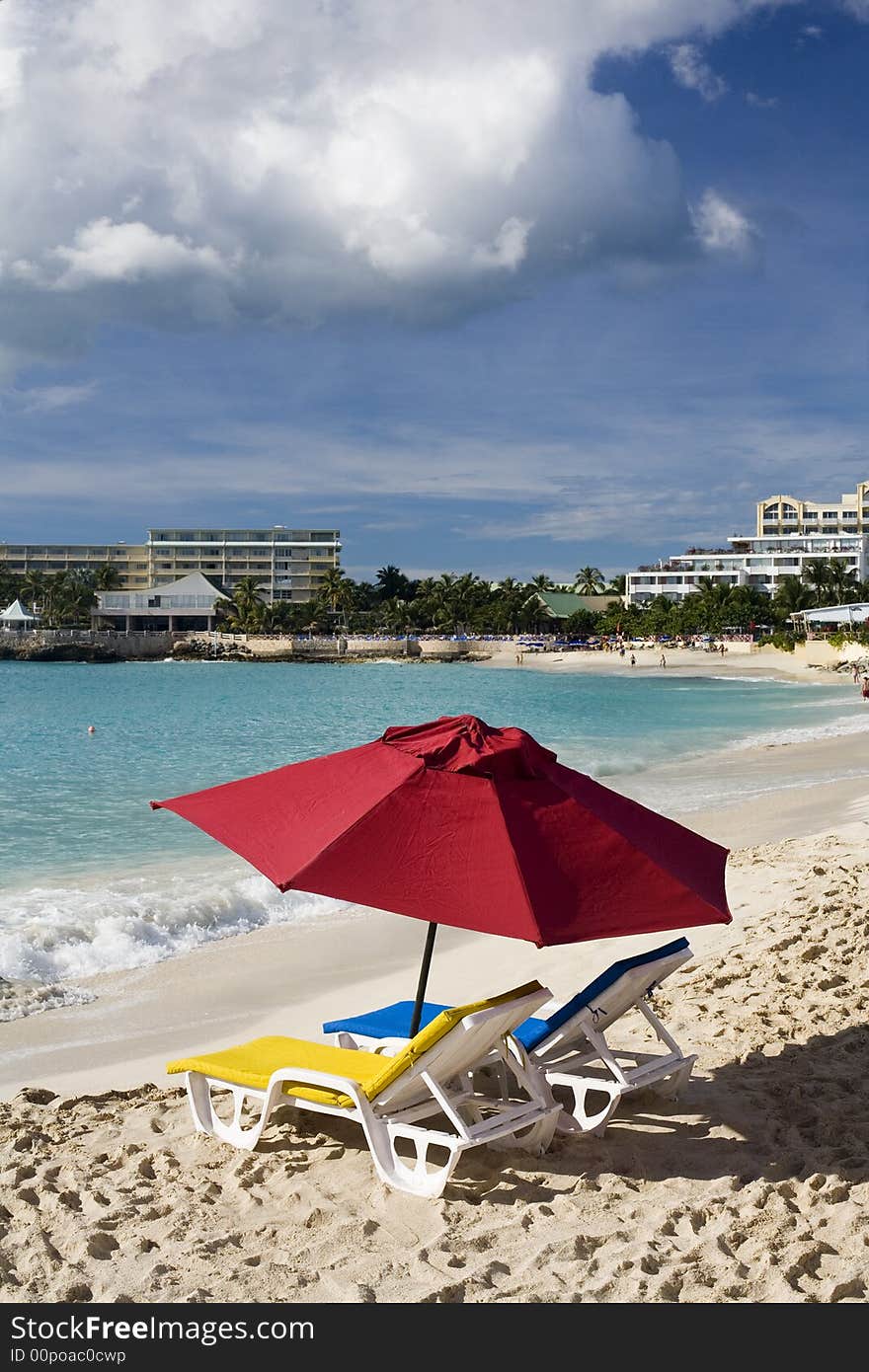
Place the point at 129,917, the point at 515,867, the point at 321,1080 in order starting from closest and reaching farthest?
1. the point at 515,867
2. the point at 321,1080
3. the point at 129,917

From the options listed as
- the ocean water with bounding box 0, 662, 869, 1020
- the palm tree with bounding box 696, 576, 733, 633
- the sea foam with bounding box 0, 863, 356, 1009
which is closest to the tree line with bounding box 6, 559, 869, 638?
the palm tree with bounding box 696, 576, 733, 633

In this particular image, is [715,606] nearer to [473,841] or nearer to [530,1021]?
[530,1021]

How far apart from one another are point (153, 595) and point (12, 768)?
129738 millimetres

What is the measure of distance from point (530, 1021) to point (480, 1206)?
1361mm

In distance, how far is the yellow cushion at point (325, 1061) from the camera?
453 cm

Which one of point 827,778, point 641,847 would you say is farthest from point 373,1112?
point 827,778

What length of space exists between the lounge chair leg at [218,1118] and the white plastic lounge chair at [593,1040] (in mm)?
767

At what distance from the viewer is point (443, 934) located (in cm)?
1055

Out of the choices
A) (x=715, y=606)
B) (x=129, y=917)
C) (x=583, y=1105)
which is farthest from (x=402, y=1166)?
(x=715, y=606)

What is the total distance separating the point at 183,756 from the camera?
96.9ft

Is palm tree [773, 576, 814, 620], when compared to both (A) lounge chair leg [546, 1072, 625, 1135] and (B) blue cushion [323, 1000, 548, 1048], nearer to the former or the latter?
(B) blue cushion [323, 1000, 548, 1048]

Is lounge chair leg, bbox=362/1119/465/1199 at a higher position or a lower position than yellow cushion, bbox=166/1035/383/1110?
lower

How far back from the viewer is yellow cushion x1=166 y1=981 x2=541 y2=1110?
4527mm

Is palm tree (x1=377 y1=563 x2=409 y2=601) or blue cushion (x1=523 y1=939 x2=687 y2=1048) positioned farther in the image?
palm tree (x1=377 y1=563 x2=409 y2=601)
